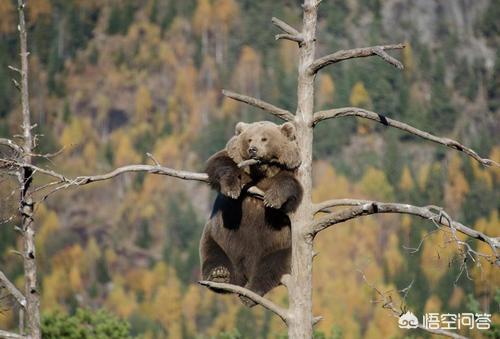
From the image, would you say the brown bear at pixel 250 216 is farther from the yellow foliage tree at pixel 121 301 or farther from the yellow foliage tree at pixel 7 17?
the yellow foliage tree at pixel 7 17

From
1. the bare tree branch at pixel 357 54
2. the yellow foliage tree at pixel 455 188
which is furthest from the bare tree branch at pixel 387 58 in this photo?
the yellow foliage tree at pixel 455 188

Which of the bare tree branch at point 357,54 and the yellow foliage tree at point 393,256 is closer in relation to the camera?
the bare tree branch at point 357,54

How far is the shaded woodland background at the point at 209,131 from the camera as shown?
113750 mm

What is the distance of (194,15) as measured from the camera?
170 meters

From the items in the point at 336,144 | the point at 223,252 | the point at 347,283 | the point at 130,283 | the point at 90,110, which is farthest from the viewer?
the point at 90,110

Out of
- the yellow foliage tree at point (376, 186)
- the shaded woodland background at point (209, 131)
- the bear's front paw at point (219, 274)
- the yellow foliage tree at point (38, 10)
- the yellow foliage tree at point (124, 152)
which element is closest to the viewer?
the bear's front paw at point (219, 274)

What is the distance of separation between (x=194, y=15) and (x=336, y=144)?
43.1m

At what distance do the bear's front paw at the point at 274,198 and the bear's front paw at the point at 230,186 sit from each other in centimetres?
33

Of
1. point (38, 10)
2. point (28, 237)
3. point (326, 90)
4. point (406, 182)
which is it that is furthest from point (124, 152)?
point (28, 237)

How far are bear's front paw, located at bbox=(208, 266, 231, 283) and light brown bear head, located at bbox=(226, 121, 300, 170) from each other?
103 cm

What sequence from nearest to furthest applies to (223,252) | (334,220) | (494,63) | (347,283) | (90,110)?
1. (334,220)
2. (223,252)
3. (347,283)
4. (494,63)
5. (90,110)

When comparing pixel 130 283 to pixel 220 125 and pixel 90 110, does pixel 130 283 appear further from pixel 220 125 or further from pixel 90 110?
pixel 90 110

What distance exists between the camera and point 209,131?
145 meters

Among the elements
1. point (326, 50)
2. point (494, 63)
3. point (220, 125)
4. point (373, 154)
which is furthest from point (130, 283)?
point (494, 63)
